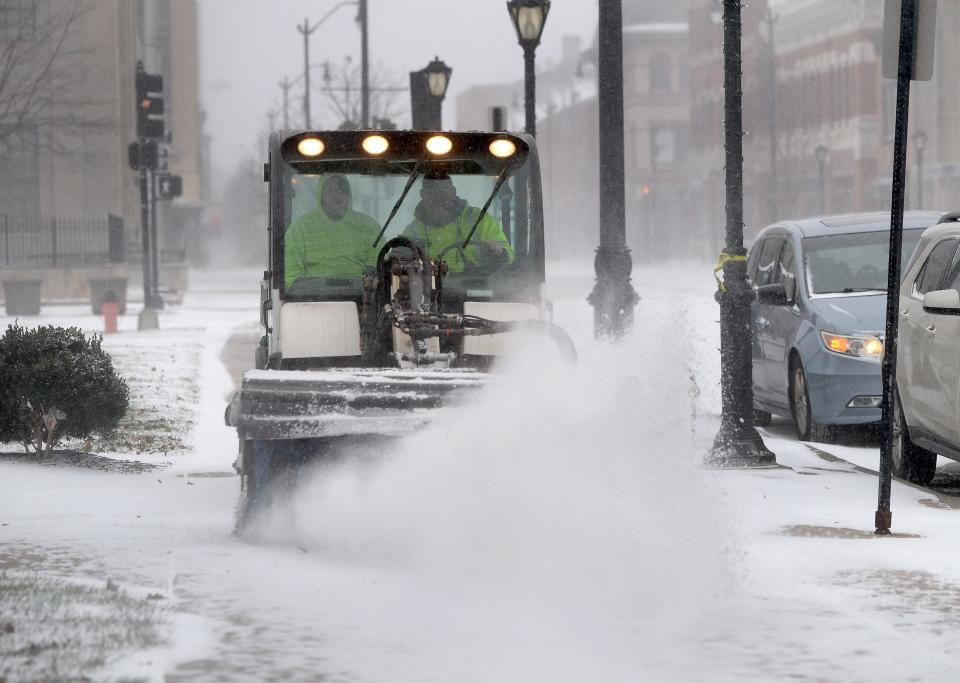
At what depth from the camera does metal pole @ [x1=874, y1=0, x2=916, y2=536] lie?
29.8 feet

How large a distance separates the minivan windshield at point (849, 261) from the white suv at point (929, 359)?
7.46 ft

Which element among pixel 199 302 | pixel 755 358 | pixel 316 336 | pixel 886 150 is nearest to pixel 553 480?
pixel 316 336

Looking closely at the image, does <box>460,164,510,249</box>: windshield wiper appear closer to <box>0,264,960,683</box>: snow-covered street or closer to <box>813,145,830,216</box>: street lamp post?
<box>0,264,960,683</box>: snow-covered street

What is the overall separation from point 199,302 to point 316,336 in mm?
35125

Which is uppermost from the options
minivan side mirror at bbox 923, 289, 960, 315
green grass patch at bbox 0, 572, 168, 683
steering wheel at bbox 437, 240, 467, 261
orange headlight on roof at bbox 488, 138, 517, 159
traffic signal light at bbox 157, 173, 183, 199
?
traffic signal light at bbox 157, 173, 183, 199

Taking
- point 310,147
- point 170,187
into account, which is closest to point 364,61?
point 170,187

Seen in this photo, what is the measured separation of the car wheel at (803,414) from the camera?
13609mm

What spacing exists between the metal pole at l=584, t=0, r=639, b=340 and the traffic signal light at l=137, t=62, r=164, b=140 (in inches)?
758

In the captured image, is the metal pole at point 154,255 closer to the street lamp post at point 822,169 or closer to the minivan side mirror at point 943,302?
the minivan side mirror at point 943,302

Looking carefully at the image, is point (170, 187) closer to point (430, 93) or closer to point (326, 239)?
point (430, 93)

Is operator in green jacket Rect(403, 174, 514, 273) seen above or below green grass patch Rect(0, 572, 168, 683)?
above

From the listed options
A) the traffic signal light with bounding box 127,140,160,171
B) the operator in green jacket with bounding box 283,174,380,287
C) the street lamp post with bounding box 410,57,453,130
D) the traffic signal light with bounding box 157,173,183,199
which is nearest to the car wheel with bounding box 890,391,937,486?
the operator in green jacket with bounding box 283,174,380,287

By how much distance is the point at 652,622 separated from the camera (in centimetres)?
696

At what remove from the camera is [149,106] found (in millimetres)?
32781
